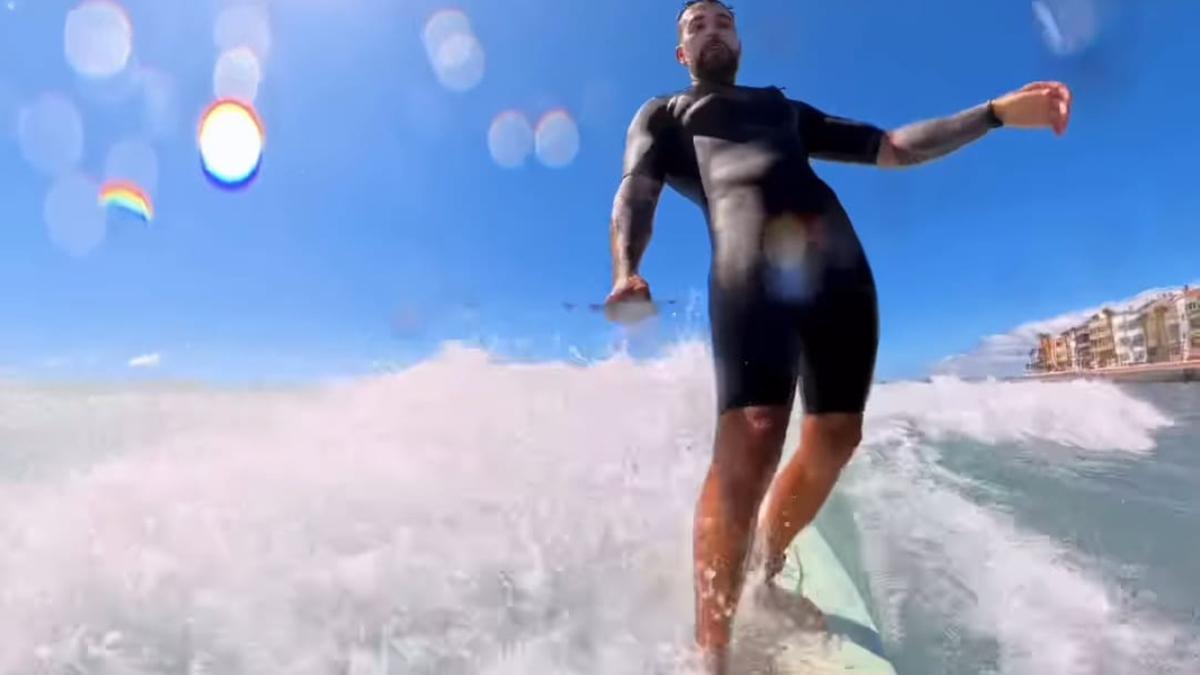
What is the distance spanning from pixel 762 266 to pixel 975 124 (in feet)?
2.96

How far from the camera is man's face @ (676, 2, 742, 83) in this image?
7.64ft

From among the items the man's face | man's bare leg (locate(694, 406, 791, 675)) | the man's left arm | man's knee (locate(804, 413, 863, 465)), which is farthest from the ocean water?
the man's face

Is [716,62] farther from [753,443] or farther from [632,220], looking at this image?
[753,443]

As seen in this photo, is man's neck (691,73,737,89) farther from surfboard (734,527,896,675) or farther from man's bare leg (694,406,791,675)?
surfboard (734,527,896,675)

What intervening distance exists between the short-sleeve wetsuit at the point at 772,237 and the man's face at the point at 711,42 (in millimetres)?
73

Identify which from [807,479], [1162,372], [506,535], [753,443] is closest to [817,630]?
[807,479]

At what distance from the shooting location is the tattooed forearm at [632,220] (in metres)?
2.02

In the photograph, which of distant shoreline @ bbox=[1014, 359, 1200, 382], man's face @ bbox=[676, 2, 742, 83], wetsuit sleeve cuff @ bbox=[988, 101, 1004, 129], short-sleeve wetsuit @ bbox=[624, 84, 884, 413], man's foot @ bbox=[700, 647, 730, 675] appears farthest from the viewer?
distant shoreline @ bbox=[1014, 359, 1200, 382]

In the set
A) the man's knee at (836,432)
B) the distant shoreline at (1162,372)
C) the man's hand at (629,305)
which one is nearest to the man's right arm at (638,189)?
the man's hand at (629,305)

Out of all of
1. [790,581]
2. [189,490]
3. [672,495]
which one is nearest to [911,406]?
[672,495]

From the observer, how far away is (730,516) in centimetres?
175

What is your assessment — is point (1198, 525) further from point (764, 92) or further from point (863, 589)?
point (764, 92)

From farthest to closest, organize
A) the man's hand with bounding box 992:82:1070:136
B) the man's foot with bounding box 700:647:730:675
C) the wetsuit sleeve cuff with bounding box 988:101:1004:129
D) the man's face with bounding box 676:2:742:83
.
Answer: the man's face with bounding box 676:2:742:83 → the wetsuit sleeve cuff with bounding box 988:101:1004:129 → the man's hand with bounding box 992:82:1070:136 → the man's foot with bounding box 700:647:730:675

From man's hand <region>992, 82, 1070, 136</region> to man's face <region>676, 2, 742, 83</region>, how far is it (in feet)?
2.71
